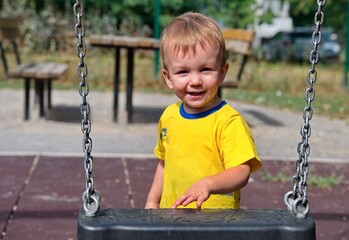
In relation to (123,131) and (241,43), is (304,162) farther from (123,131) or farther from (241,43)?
(241,43)

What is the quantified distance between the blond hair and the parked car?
12840 millimetres

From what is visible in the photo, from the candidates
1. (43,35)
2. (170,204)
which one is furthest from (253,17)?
(170,204)

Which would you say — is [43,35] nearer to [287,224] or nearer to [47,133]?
[47,133]

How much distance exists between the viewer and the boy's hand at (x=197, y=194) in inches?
83.8

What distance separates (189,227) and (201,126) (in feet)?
1.99

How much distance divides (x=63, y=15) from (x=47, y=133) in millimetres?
12049

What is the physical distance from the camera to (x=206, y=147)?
240 centimetres

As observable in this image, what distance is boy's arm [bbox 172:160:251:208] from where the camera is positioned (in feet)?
7.02

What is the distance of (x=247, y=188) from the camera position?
490 centimetres

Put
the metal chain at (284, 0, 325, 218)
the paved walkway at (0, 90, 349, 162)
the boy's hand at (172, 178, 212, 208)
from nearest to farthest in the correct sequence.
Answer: the metal chain at (284, 0, 325, 218) < the boy's hand at (172, 178, 212, 208) < the paved walkway at (0, 90, 349, 162)

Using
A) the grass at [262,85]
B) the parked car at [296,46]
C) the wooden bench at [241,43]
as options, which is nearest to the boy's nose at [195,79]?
the wooden bench at [241,43]

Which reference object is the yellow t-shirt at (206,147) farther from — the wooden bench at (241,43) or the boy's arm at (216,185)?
the wooden bench at (241,43)

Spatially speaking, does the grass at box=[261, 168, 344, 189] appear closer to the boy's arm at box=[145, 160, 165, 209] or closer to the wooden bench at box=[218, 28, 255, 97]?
the boy's arm at box=[145, 160, 165, 209]

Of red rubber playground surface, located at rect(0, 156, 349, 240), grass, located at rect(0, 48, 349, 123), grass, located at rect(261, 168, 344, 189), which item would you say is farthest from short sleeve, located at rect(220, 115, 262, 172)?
grass, located at rect(0, 48, 349, 123)
